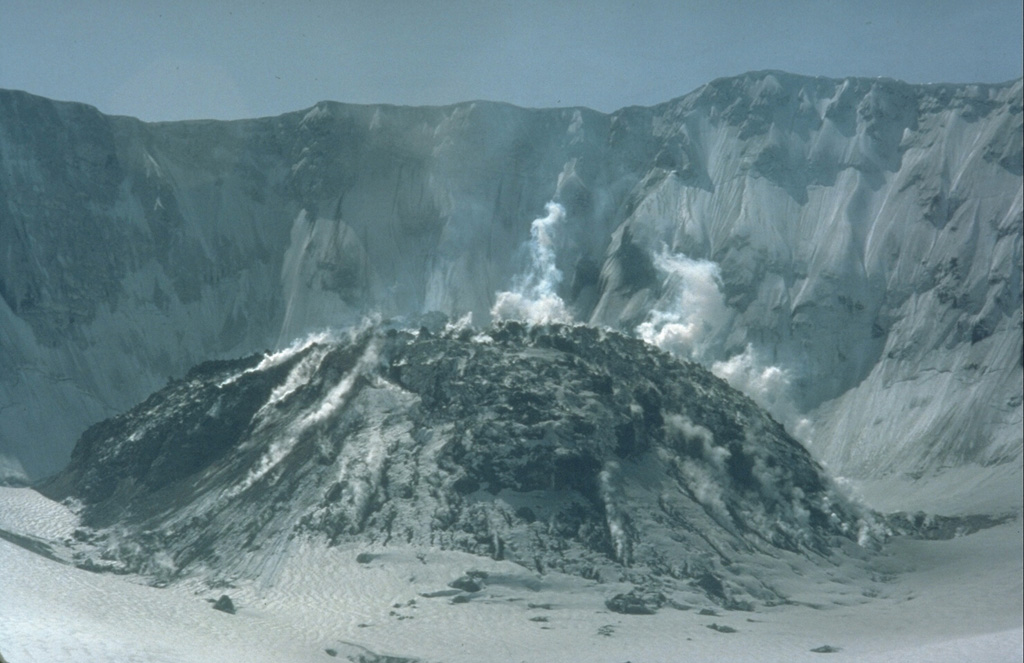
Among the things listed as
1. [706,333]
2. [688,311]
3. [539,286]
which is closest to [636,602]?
[706,333]

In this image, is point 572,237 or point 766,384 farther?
point 572,237

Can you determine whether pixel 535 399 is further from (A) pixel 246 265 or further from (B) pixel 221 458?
(A) pixel 246 265

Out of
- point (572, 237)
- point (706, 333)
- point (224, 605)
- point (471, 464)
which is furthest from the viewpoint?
point (572, 237)

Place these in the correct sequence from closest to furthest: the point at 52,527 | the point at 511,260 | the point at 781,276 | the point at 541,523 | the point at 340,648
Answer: the point at 340,648
the point at 541,523
the point at 52,527
the point at 781,276
the point at 511,260

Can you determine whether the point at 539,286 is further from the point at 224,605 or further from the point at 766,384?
the point at 224,605

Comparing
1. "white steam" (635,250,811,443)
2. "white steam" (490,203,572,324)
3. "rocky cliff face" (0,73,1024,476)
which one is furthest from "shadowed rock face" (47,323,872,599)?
"white steam" (490,203,572,324)

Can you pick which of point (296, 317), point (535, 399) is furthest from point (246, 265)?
point (535, 399)

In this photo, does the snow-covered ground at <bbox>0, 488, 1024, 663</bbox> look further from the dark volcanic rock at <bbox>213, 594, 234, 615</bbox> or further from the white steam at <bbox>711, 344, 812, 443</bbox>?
the white steam at <bbox>711, 344, 812, 443</bbox>
